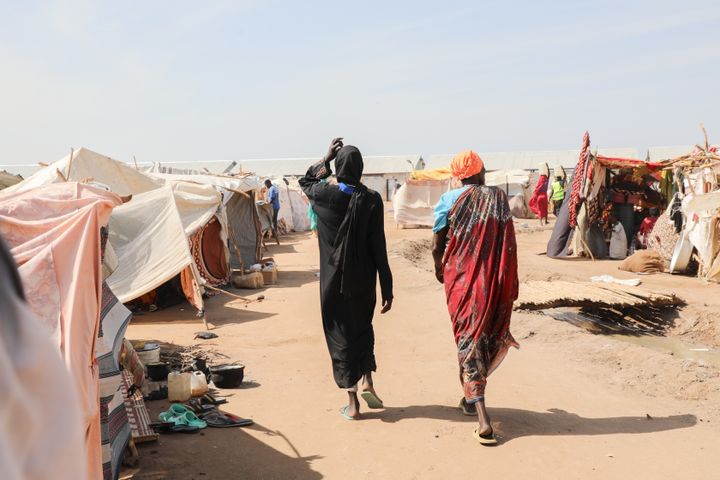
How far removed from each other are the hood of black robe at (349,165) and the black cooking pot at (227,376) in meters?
1.94

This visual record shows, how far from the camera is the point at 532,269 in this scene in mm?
12633

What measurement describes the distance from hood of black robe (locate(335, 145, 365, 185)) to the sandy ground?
169cm

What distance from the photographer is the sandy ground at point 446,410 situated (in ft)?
13.9

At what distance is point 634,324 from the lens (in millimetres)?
9156

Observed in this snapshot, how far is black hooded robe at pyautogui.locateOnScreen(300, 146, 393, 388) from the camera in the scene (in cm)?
487

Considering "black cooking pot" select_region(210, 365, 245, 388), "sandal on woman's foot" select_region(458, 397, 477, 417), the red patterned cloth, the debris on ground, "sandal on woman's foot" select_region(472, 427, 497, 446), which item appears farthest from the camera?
the debris on ground

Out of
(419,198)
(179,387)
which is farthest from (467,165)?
(419,198)

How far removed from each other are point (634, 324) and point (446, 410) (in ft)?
16.1

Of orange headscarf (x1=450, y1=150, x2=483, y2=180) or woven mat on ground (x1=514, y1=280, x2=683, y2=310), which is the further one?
woven mat on ground (x1=514, y1=280, x2=683, y2=310)

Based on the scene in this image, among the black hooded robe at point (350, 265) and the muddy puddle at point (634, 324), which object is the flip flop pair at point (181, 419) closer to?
the black hooded robe at point (350, 265)

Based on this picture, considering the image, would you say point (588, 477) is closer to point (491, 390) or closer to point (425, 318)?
point (491, 390)

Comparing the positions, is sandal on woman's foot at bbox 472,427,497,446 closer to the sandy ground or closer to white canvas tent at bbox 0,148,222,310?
the sandy ground

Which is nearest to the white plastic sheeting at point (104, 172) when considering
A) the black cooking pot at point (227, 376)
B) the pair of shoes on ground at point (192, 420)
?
the black cooking pot at point (227, 376)

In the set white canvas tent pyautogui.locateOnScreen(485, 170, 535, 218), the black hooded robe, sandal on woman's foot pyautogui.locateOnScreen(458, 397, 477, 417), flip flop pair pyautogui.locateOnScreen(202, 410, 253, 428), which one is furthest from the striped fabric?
white canvas tent pyautogui.locateOnScreen(485, 170, 535, 218)
